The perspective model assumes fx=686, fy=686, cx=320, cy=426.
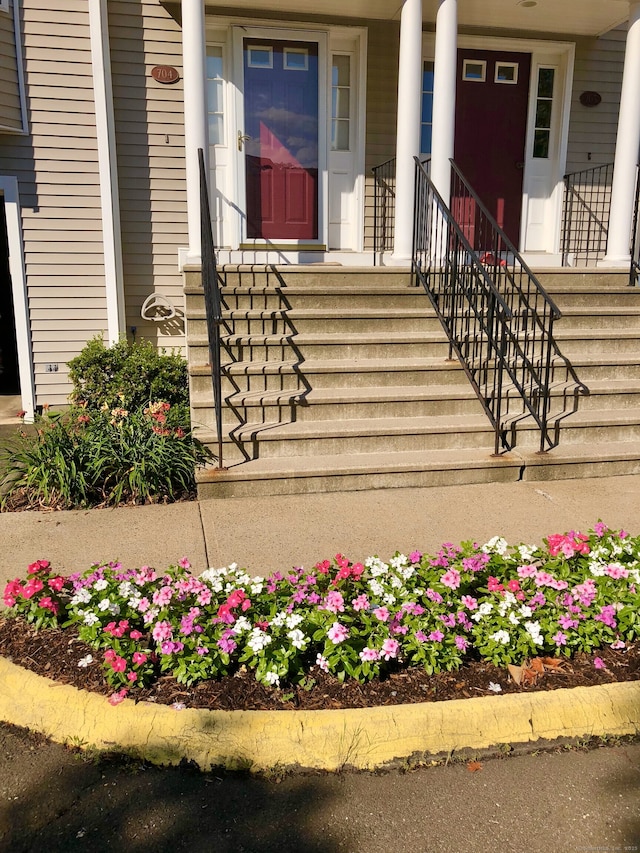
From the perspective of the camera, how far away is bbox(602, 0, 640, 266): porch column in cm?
671

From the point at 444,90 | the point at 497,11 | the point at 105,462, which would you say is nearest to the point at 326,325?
the point at 105,462

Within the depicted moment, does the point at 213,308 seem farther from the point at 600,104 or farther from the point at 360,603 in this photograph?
the point at 600,104

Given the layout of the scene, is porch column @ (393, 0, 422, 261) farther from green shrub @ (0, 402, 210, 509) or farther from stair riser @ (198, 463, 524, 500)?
green shrub @ (0, 402, 210, 509)

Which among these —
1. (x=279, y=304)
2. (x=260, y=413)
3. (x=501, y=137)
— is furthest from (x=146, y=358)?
(x=501, y=137)

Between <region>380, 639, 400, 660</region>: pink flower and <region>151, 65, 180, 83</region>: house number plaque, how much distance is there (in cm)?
632

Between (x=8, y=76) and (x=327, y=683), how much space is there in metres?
6.42

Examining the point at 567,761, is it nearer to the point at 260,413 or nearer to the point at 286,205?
the point at 260,413

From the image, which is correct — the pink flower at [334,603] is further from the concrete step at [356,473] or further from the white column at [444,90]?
the white column at [444,90]

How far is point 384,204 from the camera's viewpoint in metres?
7.41

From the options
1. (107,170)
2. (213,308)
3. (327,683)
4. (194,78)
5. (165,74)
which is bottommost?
(327,683)

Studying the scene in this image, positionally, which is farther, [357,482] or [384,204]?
[384,204]

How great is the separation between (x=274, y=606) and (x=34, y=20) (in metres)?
6.41

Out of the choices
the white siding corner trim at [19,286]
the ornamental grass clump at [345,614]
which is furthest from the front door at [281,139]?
the ornamental grass clump at [345,614]

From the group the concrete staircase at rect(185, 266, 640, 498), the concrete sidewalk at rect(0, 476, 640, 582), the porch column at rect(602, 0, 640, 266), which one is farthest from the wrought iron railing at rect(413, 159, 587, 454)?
the porch column at rect(602, 0, 640, 266)
